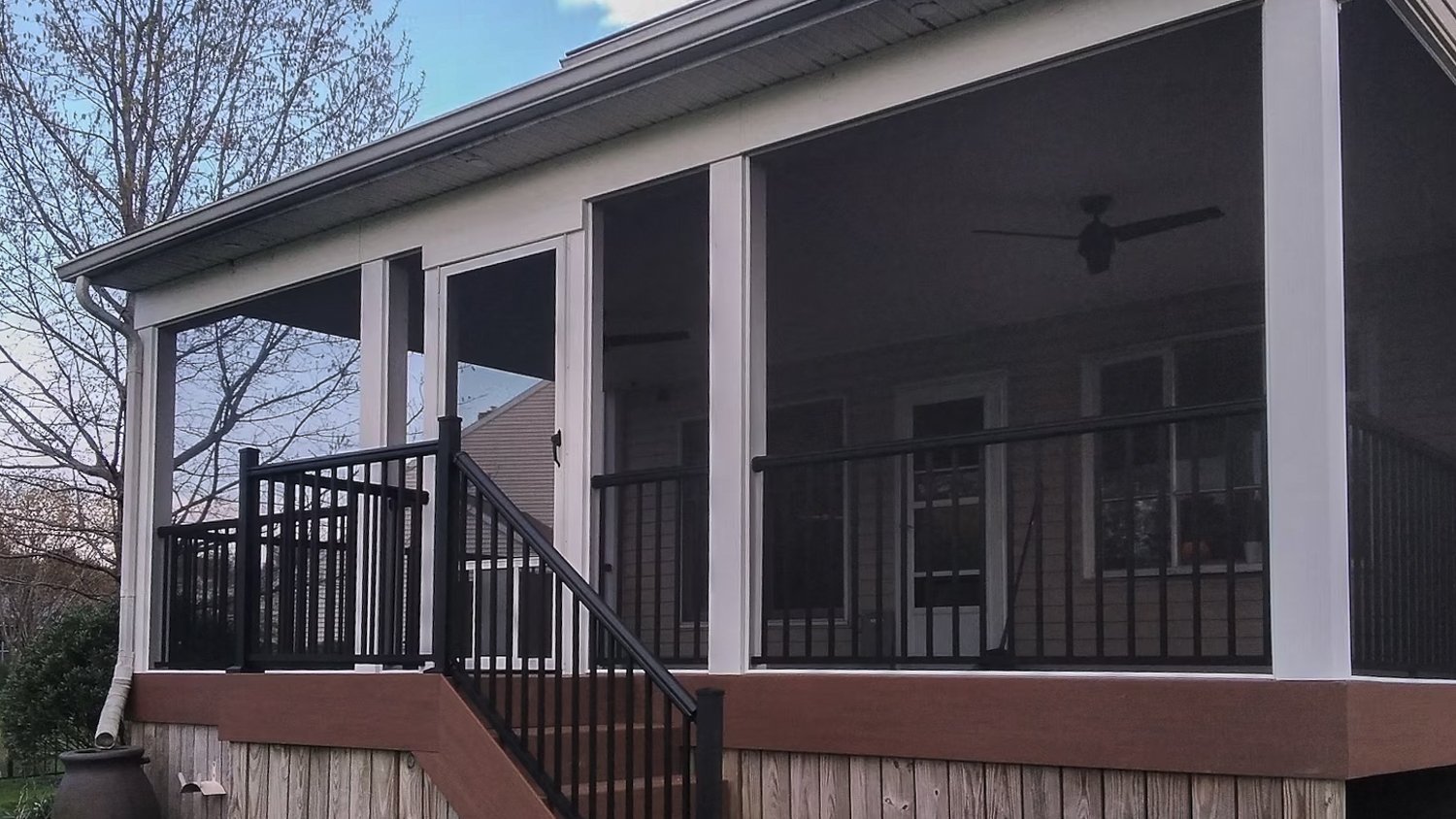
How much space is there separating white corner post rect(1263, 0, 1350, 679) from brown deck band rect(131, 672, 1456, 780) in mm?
163

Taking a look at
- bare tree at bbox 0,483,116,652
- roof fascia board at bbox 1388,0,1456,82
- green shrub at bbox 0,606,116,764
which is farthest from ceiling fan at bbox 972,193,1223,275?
bare tree at bbox 0,483,116,652

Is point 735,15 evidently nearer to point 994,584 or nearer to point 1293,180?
point 1293,180

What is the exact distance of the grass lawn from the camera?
1121 centimetres

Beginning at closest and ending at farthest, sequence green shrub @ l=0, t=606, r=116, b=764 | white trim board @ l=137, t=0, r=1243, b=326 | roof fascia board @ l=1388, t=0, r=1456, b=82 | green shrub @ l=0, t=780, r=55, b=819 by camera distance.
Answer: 1. white trim board @ l=137, t=0, r=1243, b=326
2. roof fascia board @ l=1388, t=0, r=1456, b=82
3. green shrub @ l=0, t=780, r=55, b=819
4. green shrub @ l=0, t=606, r=116, b=764

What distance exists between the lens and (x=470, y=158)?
253 inches

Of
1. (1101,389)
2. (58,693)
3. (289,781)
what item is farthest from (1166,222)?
(58,693)

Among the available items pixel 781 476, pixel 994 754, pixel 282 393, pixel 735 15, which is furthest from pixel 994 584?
pixel 282 393

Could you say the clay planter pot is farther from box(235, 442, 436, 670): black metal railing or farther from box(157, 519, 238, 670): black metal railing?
box(235, 442, 436, 670): black metal railing

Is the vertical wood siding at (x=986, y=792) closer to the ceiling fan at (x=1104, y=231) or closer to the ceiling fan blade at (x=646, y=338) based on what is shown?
the ceiling fan at (x=1104, y=231)

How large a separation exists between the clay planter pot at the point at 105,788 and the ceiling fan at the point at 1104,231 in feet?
16.5

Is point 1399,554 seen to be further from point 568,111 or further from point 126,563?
point 126,563

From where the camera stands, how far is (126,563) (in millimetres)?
8367

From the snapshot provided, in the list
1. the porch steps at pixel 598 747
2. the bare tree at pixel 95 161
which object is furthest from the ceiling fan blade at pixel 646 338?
the bare tree at pixel 95 161

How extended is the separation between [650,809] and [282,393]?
23.6 feet
